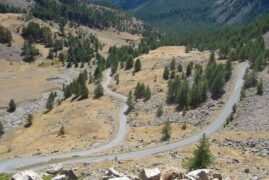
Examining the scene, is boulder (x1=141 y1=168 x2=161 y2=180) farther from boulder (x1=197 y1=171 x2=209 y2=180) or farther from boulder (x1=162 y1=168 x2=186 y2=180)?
boulder (x1=197 y1=171 x2=209 y2=180)

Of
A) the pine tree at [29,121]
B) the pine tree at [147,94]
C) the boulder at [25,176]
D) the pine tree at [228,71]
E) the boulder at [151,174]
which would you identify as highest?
the boulder at [151,174]

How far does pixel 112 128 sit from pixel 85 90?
146 ft

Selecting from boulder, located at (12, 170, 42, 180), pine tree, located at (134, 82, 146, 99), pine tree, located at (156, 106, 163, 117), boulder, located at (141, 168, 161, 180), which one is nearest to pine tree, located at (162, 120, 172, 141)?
pine tree, located at (156, 106, 163, 117)

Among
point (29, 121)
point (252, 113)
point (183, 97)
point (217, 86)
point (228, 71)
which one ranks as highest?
point (228, 71)

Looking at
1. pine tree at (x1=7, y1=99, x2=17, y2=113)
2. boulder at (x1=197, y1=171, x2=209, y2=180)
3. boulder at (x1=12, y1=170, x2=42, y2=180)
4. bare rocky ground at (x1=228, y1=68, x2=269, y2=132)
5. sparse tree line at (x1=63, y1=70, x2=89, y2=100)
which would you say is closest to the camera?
boulder at (x1=12, y1=170, x2=42, y2=180)

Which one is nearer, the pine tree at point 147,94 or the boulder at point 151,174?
the boulder at point 151,174

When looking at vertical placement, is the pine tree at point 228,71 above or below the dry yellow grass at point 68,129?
above

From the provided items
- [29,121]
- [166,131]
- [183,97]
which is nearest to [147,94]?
[183,97]

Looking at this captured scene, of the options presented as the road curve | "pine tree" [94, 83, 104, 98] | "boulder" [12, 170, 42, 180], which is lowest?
the road curve

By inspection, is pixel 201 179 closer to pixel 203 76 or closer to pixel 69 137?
pixel 69 137

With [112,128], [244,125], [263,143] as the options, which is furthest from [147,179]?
[112,128]

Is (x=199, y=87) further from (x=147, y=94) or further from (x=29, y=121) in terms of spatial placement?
(x=29, y=121)

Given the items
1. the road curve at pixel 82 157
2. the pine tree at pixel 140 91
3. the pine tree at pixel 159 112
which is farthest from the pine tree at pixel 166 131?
the pine tree at pixel 140 91

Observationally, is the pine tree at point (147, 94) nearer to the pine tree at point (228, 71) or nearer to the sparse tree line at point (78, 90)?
the sparse tree line at point (78, 90)
